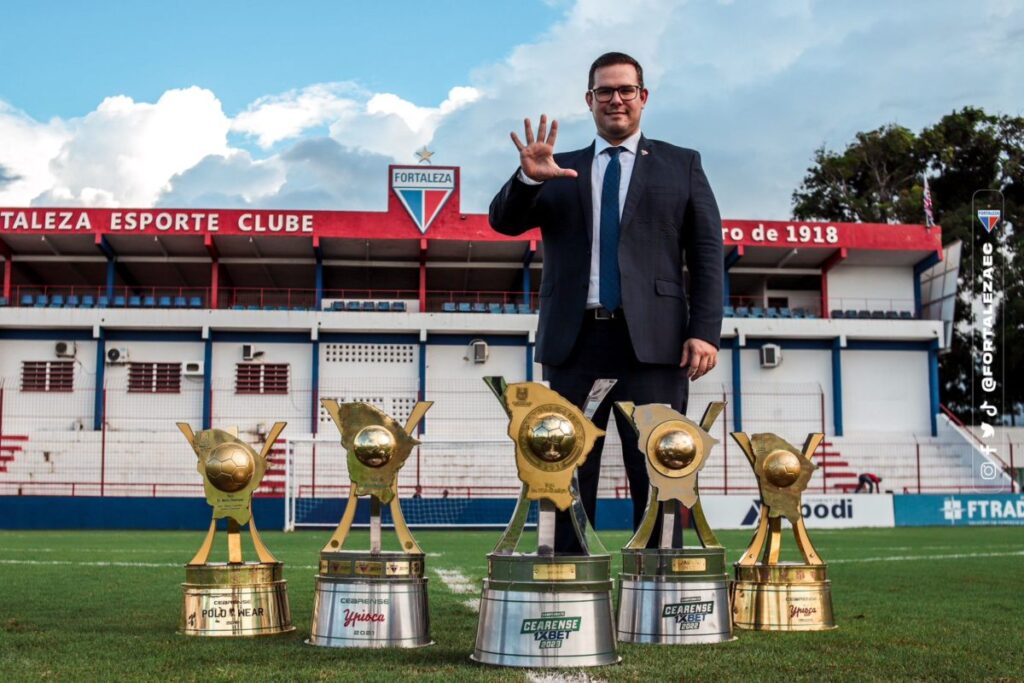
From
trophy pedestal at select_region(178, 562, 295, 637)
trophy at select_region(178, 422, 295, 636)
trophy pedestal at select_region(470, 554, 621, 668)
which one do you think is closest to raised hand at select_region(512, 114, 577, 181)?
trophy pedestal at select_region(470, 554, 621, 668)

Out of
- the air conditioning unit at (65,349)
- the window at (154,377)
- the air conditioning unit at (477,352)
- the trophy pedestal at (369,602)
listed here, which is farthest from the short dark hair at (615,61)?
the air conditioning unit at (65,349)

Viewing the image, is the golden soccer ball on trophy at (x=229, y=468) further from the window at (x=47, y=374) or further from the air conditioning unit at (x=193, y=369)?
the window at (x=47, y=374)

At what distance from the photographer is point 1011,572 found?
6.96m

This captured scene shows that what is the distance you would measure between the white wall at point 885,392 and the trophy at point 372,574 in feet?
93.2

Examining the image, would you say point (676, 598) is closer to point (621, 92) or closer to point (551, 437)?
point (551, 437)

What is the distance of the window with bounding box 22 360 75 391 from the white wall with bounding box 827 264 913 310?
22.8m

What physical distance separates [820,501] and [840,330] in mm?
13330

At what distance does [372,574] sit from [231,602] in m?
0.66

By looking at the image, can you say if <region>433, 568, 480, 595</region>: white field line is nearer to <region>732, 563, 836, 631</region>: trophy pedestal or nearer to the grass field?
the grass field

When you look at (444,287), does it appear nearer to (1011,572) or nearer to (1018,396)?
(1018,396)

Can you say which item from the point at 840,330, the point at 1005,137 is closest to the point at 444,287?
the point at 840,330

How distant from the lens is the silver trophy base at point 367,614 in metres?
3.48

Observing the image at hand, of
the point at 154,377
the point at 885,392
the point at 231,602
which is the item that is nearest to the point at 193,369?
the point at 154,377

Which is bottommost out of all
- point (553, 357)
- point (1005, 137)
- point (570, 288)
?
point (553, 357)
